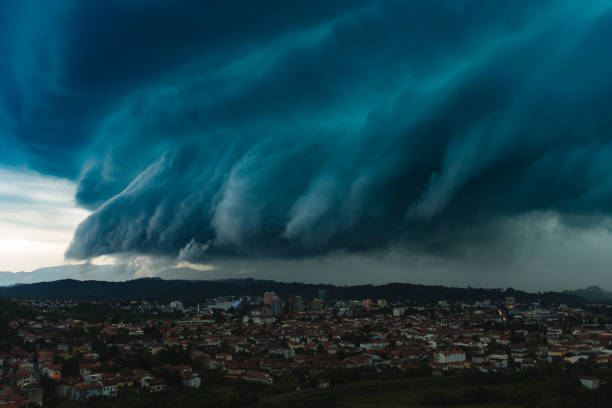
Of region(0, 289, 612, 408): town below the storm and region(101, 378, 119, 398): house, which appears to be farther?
region(101, 378, 119, 398): house

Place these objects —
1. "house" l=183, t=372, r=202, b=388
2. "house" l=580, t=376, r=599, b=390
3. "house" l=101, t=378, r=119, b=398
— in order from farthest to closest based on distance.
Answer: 1. "house" l=183, t=372, r=202, b=388
2. "house" l=101, t=378, r=119, b=398
3. "house" l=580, t=376, r=599, b=390

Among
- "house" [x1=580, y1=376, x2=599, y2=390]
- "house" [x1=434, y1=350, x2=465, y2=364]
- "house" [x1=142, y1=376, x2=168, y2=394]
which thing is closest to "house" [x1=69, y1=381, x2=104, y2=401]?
"house" [x1=142, y1=376, x2=168, y2=394]

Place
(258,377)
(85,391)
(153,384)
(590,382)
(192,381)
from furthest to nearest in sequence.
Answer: (258,377), (192,381), (153,384), (590,382), (85,391)

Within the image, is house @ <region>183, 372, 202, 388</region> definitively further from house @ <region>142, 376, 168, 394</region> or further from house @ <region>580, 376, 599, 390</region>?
house @ <region>580, 376, 599, 390</region>

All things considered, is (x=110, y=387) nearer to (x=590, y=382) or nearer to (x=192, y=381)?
(x=192, y=381)

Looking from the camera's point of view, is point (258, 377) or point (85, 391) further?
point (258, 377)

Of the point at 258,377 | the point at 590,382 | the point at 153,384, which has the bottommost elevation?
the point at 153,384

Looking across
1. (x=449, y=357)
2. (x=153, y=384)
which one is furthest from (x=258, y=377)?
(x=449, y=357)

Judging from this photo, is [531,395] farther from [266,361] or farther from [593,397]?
[266,361]

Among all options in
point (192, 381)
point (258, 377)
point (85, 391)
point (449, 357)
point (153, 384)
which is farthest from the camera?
point (449, 357)
